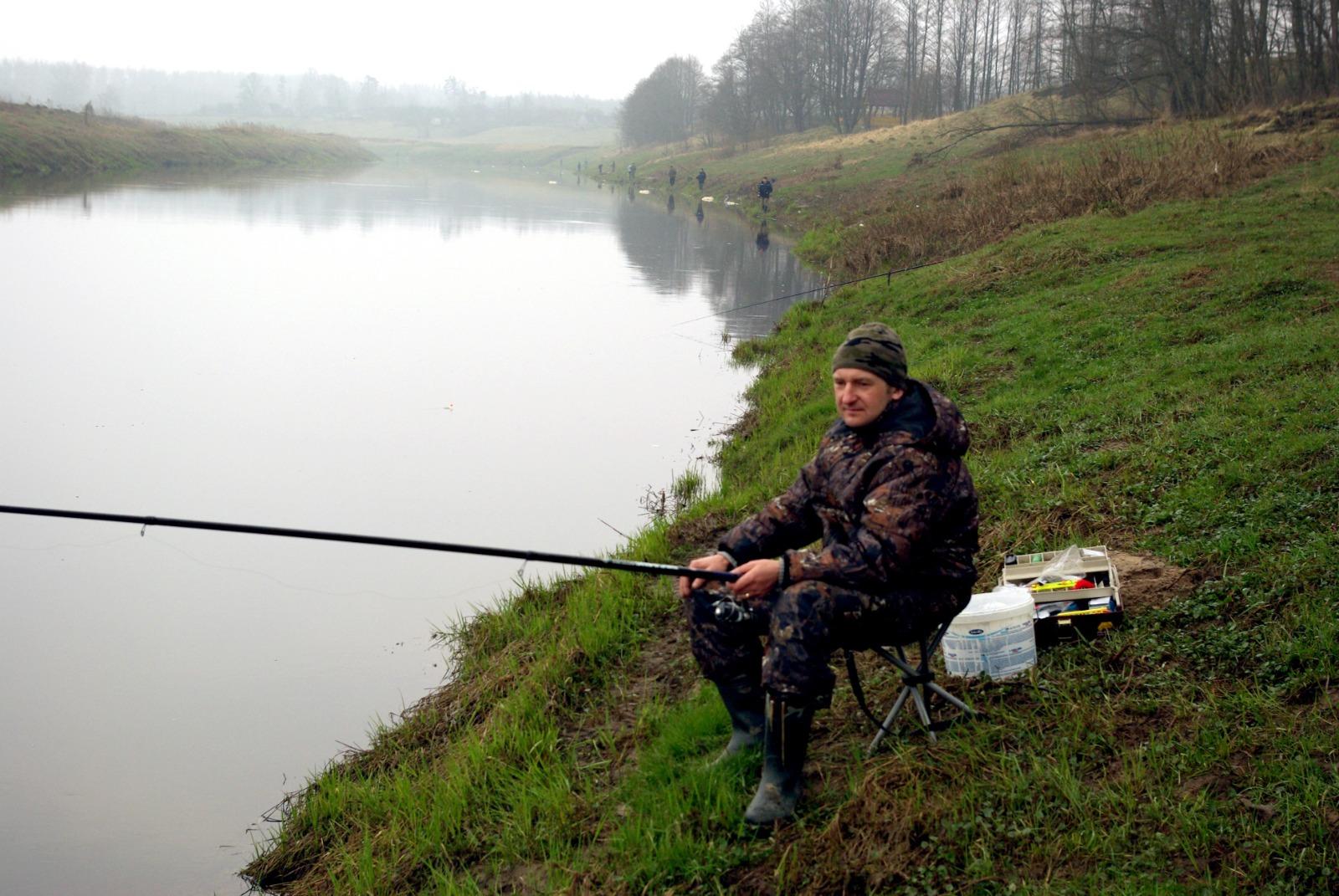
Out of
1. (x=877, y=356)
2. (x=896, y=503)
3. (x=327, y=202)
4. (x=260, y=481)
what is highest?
(x=327, y=202)

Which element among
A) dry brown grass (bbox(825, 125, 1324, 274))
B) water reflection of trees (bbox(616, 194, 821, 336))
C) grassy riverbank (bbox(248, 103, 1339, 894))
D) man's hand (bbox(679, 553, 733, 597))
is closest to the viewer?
grassy riverbank (bbox(248, 103, 1339, 894))

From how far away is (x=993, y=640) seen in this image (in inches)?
169

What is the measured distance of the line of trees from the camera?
29.1m

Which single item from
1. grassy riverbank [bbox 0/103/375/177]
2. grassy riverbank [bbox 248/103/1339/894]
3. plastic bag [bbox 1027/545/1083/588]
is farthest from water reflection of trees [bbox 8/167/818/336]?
plastic bag [bbox 1027/545/1083/588]

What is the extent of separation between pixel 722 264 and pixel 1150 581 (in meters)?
22.6

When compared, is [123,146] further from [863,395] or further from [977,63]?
[863,395]

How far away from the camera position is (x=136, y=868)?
507 cm

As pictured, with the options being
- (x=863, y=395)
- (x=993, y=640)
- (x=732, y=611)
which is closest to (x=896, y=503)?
(x=863, y=395)

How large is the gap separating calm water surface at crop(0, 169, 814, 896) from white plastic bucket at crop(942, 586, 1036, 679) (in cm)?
199

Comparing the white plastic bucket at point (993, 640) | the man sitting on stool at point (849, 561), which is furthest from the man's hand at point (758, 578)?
the white plastic bucket at point (993, 640)

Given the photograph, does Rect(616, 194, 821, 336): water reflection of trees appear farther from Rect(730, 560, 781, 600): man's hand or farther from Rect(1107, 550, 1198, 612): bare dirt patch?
Rect(730, 560, 781, 600): man's hand

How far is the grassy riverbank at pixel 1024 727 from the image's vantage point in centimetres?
343

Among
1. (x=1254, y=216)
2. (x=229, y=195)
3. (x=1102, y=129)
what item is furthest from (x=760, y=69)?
(x=1254, y=216)

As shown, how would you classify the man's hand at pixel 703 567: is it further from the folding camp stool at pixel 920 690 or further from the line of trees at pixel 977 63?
the line of trees at pixel 977 63
